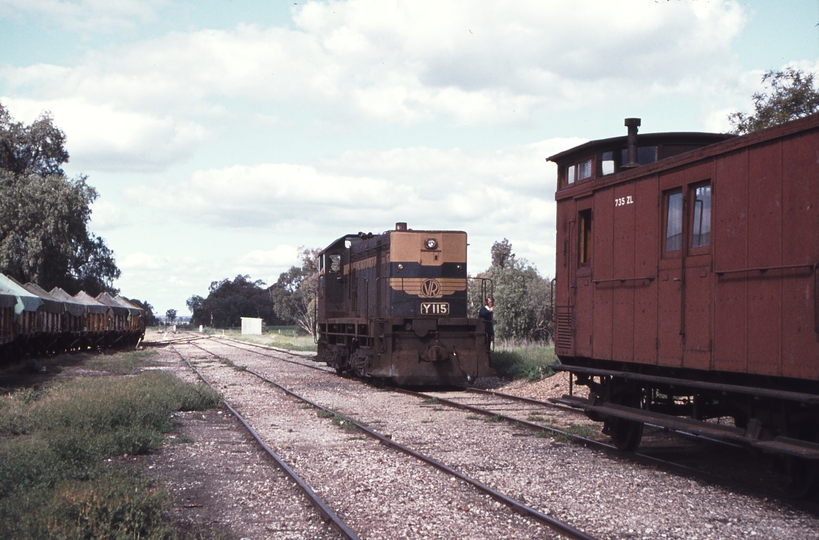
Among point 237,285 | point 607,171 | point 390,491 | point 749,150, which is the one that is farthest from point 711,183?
point 237,285

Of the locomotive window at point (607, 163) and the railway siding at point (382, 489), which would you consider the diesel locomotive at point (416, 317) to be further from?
the locomotive window at point (607, 163)

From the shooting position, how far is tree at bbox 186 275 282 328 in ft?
424

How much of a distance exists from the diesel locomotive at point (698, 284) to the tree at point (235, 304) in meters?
121

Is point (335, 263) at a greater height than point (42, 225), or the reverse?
point (42, 225)

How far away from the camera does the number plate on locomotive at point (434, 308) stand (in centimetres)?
1795

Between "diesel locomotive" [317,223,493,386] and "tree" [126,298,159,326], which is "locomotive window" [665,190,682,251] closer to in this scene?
"diesel locomotive" [317,223,493,386]

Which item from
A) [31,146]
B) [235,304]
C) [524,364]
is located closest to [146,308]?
[235,304]

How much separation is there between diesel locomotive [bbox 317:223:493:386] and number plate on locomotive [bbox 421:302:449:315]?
0.08ft

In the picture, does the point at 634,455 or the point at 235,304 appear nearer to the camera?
the point at 634,455

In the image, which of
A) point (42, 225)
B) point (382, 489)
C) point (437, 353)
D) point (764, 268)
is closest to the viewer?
point (764, 268)

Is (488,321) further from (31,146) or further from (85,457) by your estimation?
(31,146)

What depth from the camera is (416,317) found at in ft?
56.9

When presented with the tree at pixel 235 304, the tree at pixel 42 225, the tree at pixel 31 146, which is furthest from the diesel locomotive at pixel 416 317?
the tree at pixel 235 304

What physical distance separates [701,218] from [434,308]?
1085cm
